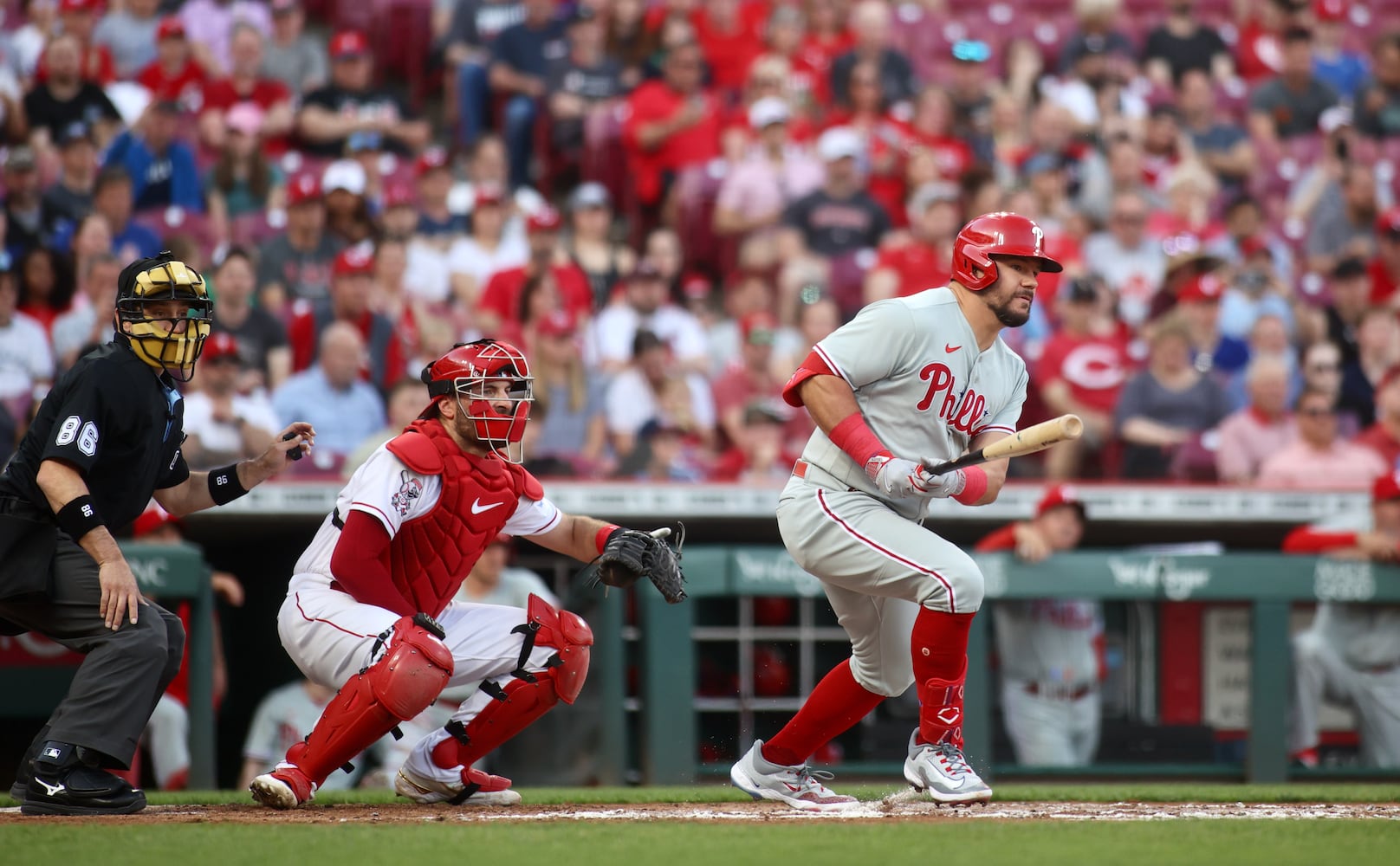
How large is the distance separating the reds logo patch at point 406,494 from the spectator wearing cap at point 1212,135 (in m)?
8.98

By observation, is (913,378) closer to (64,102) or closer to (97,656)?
(97,656)

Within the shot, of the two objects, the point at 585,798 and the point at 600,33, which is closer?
the point at 585,798

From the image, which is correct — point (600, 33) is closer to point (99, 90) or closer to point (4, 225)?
point (99, 90)

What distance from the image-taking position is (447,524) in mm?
5012

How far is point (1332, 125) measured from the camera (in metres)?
12.4

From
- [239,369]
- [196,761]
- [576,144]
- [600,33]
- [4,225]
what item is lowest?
[196,761]

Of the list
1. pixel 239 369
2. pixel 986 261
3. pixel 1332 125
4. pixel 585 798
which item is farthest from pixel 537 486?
pixel 1332 125

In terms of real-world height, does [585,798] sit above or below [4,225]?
below

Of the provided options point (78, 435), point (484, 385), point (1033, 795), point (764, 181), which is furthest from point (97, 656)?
point (764, 181)

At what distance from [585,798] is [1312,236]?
319 inches

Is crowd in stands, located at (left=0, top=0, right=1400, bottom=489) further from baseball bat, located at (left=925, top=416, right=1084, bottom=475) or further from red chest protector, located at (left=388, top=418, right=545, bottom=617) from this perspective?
baseball bat, located at (left=925, top=416, right=1084, bottom=475)

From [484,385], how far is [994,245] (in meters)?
1.57

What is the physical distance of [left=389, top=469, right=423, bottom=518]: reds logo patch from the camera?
4785mm

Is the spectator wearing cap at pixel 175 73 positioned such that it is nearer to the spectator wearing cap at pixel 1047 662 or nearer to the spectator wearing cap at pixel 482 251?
the spectator wearing cap at pixel 482 251
